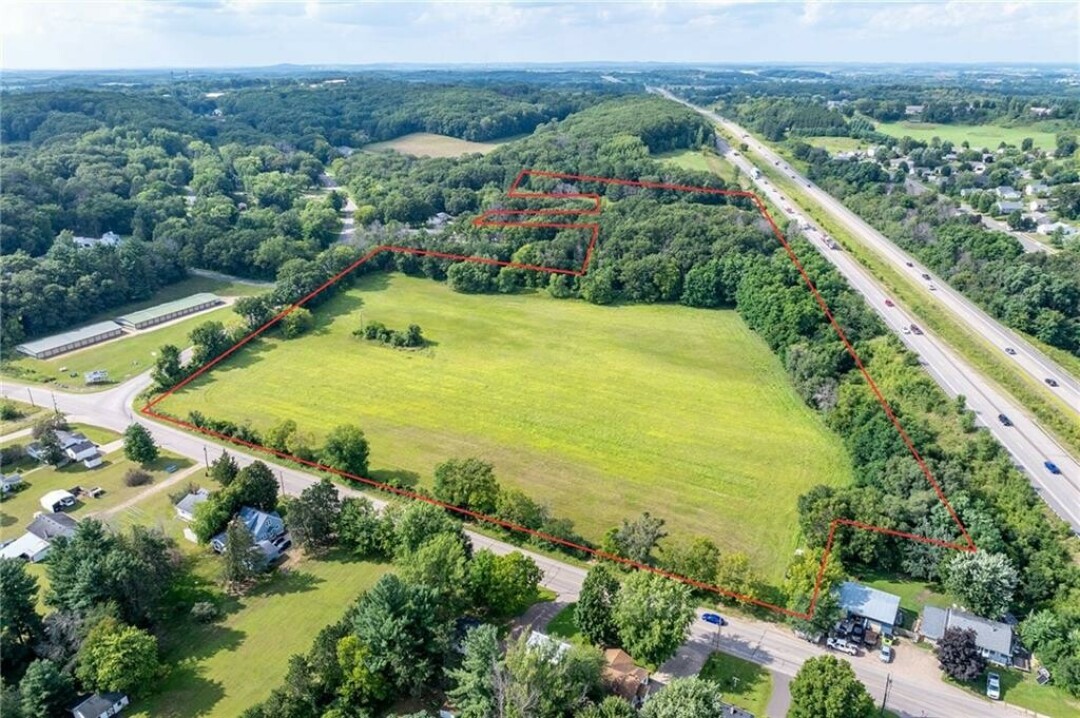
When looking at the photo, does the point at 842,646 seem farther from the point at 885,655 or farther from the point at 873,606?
the point at 873,606

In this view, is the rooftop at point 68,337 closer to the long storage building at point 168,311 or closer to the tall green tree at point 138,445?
the long storage building at point 168,311

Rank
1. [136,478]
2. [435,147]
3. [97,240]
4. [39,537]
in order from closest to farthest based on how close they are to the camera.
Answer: [39,537] → [136,478] → [97,240] → [435,147]

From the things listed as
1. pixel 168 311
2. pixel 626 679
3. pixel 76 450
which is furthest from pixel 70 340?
pixel 626 679

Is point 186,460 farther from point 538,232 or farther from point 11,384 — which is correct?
point 538,232

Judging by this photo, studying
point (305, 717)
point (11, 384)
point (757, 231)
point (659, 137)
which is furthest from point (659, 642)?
point (659, 137)

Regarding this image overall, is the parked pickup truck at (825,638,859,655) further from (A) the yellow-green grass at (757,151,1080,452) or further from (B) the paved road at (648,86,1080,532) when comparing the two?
(A) the yellow-green grass at (757,151,1080,452)

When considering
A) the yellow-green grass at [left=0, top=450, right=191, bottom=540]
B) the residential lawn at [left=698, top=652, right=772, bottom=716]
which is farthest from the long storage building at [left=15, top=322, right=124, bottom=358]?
the residential lawn at [left=698, top=652, right=772, bottom=716]
